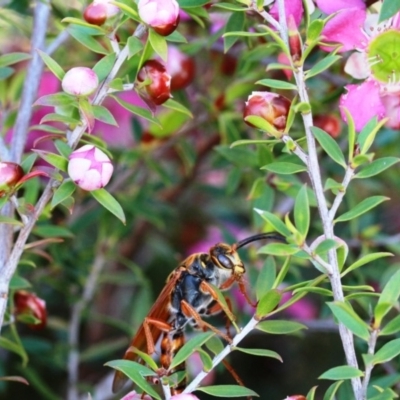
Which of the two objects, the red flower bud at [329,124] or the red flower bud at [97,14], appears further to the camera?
the red flower bud at [329,124]

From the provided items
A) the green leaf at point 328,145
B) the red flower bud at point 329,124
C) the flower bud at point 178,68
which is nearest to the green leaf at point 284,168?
the green leaf at point 328,145

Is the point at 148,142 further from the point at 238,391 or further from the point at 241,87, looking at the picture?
the point at 238,391

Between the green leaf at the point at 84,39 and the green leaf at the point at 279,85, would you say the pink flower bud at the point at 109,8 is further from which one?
the green leaf at the point at 279,85

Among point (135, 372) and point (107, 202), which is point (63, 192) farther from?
point (135, 372)

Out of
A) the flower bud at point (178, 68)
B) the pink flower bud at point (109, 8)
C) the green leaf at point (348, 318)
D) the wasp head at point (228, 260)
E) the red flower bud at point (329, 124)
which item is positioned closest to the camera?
the green leaf at point (348, 318)

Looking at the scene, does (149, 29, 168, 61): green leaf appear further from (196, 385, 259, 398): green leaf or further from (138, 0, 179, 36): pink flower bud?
(196, 385, 259, 398): green leaf

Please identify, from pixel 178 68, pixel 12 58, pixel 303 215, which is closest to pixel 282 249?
pixel 303 215
